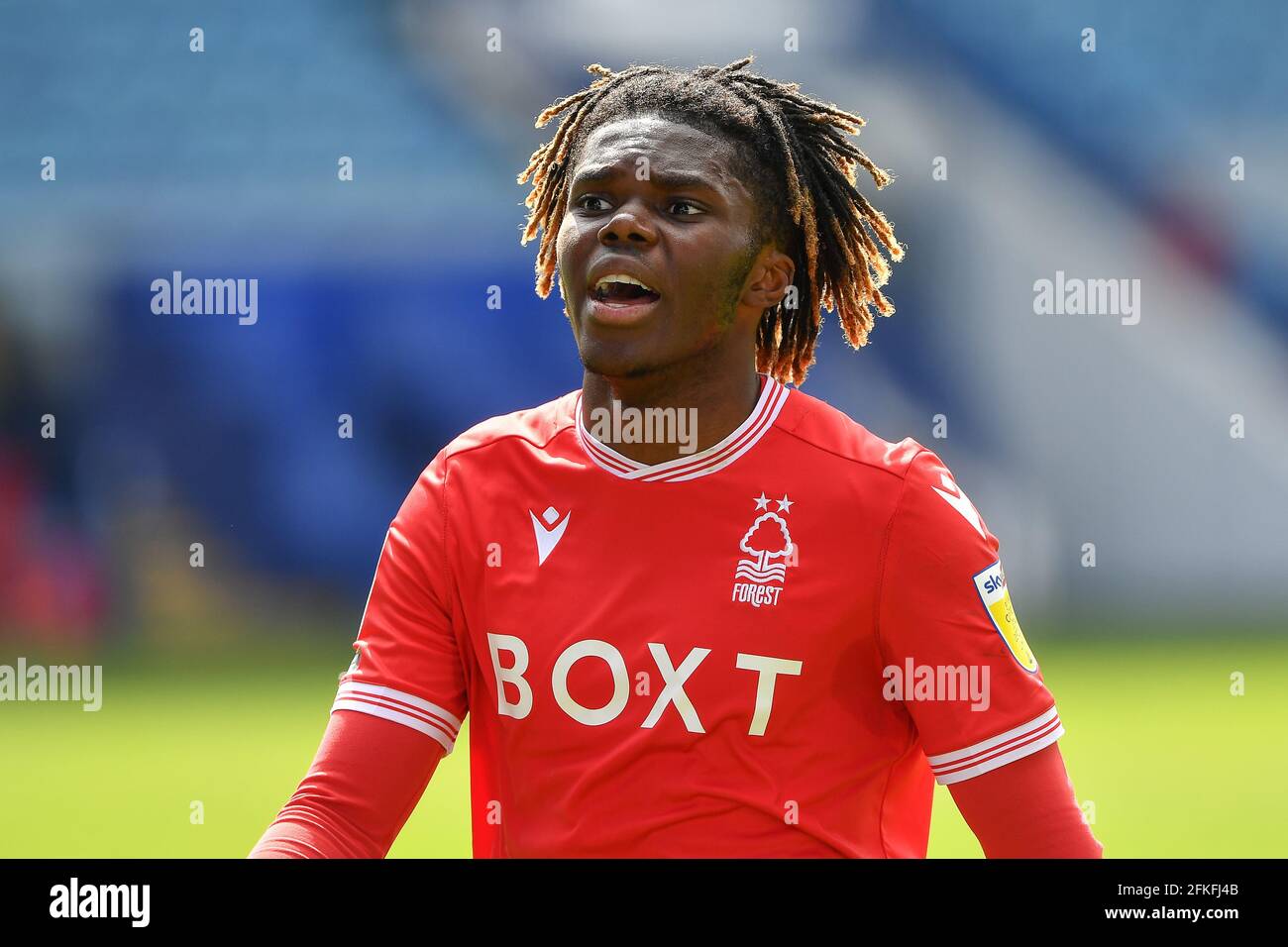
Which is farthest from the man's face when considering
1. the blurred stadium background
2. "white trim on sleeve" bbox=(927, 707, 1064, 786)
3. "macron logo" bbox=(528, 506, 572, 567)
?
the blurred stadium background

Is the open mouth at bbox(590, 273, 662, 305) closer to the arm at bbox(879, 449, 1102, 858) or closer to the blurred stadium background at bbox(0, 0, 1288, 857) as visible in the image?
the arm at bbox(879, 449, 1102, 858)

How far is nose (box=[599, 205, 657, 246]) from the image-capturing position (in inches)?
100

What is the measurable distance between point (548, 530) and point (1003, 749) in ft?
2.72

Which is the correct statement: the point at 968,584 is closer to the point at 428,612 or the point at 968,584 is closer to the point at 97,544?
the point at 428,612

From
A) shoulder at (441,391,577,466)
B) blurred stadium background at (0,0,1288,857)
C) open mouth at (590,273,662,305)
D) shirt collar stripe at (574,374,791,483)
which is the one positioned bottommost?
shirt collar stripe at (574,374,791,483)

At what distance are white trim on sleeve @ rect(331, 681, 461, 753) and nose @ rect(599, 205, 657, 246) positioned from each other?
825mm

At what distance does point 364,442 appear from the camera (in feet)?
29.7

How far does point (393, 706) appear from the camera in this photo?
257 centimetres

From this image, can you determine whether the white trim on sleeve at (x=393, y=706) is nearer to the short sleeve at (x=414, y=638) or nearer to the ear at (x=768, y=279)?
the short sleeve at (x=414, y=638)

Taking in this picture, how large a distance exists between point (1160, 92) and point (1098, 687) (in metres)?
3.95

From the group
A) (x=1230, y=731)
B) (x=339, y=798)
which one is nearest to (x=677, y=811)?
(x=339, y=798)

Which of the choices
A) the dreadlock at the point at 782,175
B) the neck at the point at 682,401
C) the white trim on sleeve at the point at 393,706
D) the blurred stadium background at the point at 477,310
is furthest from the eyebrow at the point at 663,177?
the blurred stadium background at the point at 477,310

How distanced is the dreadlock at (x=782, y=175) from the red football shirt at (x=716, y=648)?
1.29ft

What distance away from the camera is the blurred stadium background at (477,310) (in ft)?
28.9
